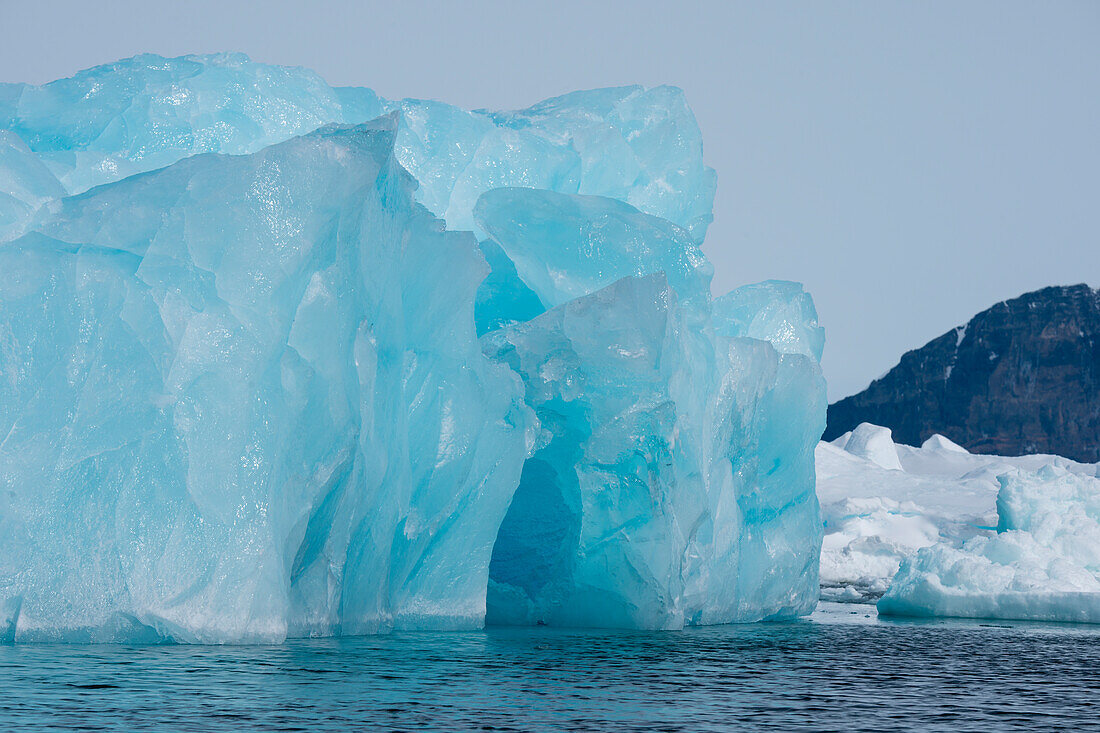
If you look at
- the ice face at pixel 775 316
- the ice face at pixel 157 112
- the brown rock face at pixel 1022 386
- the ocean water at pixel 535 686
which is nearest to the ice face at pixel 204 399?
the ocean water at pixel 535 686

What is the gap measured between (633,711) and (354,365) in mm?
4951

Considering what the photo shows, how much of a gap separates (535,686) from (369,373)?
406cm

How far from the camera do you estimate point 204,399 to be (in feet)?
32.2

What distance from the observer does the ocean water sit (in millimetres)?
6547

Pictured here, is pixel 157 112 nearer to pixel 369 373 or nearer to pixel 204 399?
pixel 369 373

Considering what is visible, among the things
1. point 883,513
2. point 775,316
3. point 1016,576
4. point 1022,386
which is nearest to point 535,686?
point 775,316

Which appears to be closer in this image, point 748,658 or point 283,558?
point 283,558

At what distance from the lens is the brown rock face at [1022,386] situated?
83250 millimetres

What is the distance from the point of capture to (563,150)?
16.6m

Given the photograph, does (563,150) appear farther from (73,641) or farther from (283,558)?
(73,641)

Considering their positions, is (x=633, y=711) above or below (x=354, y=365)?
below

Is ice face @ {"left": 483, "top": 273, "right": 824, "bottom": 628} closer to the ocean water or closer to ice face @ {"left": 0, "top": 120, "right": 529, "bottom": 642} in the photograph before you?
the ocean water

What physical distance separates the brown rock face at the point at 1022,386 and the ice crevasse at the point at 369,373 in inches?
2700

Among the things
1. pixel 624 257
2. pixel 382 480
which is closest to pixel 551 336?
pixel 624 257
